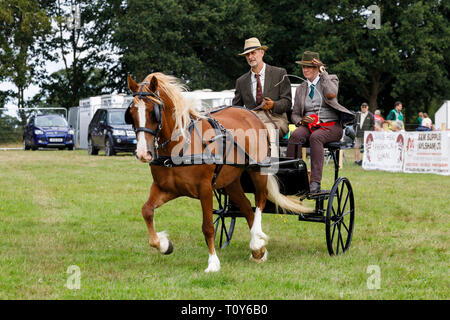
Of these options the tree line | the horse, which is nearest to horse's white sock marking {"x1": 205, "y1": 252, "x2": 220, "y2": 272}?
the horse

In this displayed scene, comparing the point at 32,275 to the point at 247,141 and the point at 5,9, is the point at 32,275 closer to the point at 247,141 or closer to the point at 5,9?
the point at 247,141

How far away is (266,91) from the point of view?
26.7 ft

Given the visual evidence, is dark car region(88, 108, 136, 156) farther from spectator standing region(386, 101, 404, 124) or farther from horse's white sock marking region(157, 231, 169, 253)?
horse's white sock marking region(157, 231, 169, 253)

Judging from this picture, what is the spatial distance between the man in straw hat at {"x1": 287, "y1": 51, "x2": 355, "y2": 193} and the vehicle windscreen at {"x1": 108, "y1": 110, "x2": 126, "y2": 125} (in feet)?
63.0

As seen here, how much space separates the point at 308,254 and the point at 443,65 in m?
34.9

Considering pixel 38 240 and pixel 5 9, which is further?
pixel 5 9

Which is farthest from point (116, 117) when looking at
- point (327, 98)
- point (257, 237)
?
point (257, 237)

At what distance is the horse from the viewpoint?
20.4 feet

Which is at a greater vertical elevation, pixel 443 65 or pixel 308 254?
pixel 443 65

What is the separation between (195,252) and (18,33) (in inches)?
1473
